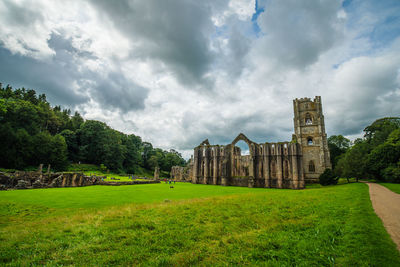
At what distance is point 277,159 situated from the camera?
29.0 metres

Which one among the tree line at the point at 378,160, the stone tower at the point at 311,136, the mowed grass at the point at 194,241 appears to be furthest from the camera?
the stone tower at the point at 311,136

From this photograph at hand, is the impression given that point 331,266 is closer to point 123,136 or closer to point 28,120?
point 28,120

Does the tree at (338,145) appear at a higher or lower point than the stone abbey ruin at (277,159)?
higher

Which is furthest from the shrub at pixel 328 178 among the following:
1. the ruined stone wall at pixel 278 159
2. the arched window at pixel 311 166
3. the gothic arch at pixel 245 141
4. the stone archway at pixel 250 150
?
the gothic arch at pixel 245 141

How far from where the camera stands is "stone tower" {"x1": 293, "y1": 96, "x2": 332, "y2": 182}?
3597 centimetres

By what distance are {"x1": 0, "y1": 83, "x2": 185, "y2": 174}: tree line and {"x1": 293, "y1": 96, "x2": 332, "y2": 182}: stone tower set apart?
5248 centimetres

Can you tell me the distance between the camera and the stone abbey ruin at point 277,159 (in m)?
28.3

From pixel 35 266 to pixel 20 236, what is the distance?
89.6 inches

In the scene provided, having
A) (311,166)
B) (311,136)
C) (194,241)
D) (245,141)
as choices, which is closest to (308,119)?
(311,136)

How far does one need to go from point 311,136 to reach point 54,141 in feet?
204

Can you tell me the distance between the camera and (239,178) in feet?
104

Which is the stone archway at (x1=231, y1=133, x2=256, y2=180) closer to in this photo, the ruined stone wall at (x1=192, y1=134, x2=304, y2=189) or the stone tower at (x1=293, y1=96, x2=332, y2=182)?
the ruined stone wall at (x1=192, y1=134, x2=304, y2=189)

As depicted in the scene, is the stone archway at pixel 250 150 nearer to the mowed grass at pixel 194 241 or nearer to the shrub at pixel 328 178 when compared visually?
the shrub at pixel 328 178

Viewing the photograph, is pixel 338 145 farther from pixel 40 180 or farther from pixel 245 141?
pixel 40 180
